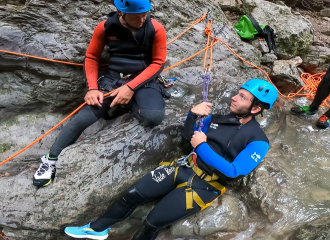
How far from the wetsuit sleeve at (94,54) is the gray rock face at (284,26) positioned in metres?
4.45

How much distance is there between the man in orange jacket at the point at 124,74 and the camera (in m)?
2.88

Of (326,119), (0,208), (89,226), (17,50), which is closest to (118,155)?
(89,226)

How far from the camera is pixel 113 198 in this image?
2832 millimetres

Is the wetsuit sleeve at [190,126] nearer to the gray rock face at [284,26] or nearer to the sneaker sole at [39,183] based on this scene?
the sneaker sole at [39,183]

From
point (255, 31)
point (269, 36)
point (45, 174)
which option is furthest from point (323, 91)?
point (45, 174)

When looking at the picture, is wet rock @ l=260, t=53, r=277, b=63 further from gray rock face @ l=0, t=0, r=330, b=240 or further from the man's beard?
the man's beard

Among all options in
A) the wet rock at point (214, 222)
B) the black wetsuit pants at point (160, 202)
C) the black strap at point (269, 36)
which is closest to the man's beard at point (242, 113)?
the black wetsuit pants at point (160, 202)

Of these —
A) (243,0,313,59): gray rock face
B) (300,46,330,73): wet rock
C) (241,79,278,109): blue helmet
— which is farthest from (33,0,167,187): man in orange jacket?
(300,46,330,73): wet rock

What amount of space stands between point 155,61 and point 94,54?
0.80 meters

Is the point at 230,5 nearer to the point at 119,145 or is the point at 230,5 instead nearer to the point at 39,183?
the point at 119,145

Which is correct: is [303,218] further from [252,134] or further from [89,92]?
[89,92]

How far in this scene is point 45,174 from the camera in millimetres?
2770

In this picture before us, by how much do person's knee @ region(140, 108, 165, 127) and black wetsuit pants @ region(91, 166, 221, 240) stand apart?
0.57 meters

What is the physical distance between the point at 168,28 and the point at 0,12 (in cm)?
266
